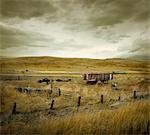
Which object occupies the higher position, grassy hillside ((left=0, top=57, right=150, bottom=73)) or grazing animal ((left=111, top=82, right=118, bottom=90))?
grassy hillside ((left=0, top=57, right=150, bottom=73))

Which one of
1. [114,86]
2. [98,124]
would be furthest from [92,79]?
[98,124]

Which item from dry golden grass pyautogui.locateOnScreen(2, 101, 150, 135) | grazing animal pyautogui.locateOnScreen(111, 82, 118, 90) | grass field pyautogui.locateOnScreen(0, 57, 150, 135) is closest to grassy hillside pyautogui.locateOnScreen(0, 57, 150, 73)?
grass field pyautogui.locateOnScreen(0, 57, 150, 135)

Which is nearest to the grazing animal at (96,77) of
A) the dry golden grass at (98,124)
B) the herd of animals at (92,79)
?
the herd of animals at (92,79)

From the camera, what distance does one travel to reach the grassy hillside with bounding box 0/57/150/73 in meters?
2.77

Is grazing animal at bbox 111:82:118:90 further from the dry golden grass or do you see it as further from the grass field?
the dry golden grass

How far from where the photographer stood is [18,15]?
9.31 ft

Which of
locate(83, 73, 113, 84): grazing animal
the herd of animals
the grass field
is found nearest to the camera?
the grass field

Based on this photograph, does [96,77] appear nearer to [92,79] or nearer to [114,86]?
[92,79]

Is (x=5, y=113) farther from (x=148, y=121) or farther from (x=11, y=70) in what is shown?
(x=148, y=121)

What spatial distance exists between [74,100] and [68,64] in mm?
416

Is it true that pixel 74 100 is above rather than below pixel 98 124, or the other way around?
above

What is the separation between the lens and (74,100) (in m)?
2.99

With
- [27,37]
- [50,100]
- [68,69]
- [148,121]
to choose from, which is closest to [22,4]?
[27,37]

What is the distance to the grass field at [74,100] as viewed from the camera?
2.74 meters
